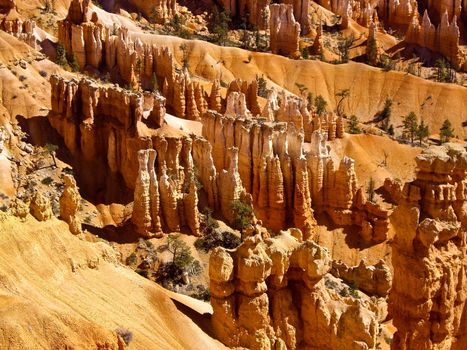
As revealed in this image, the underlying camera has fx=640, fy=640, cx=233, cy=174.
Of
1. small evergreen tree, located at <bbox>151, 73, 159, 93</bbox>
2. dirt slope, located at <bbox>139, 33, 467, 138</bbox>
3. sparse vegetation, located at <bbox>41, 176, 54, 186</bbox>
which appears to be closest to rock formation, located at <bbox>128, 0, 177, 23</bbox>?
dirt slope, located at <bbox>139, 33, 467, 138</bbox>

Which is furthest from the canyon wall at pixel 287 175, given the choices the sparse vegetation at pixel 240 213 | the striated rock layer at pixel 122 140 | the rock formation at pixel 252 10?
the rock formation at pixel 252 10

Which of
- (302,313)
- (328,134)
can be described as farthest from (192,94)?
(302,313)

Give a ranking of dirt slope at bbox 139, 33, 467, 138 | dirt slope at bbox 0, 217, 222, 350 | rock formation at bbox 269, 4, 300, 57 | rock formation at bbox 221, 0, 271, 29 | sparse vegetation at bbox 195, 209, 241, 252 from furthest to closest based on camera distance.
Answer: rock formation at bbox 221, 0, 271, 29 → rock formation at bbox 269, 4, 300, 57 → dirt slope at bbox 139, 33, 467, 138 → sparse vegetation at bbox 195, 209, 241, 252 → dirt slope at bbox 0, 217, 222, 350

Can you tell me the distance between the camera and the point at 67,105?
154 feet

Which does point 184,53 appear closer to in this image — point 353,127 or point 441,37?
point 353,127

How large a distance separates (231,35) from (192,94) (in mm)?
48760

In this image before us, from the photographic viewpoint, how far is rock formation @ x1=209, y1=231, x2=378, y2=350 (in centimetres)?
2194

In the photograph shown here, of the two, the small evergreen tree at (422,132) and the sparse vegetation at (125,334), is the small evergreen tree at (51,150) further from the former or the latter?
the small evergreen tree at (422,132)

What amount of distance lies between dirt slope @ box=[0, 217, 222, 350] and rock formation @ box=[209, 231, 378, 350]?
1.28 metres

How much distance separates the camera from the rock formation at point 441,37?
334 feet

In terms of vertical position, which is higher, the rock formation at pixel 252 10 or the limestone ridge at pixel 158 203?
the rock formation at pixel 252 10

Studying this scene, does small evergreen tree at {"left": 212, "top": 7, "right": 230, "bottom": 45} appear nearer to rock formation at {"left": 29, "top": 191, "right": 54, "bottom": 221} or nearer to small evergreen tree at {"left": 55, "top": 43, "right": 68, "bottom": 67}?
small evergreen tree at {"left": 55, "top": 43, "right": 68, "bottom": 67}

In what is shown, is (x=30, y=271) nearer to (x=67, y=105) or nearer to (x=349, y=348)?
(x=349, y=348)

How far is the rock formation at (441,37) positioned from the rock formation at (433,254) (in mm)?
82817
